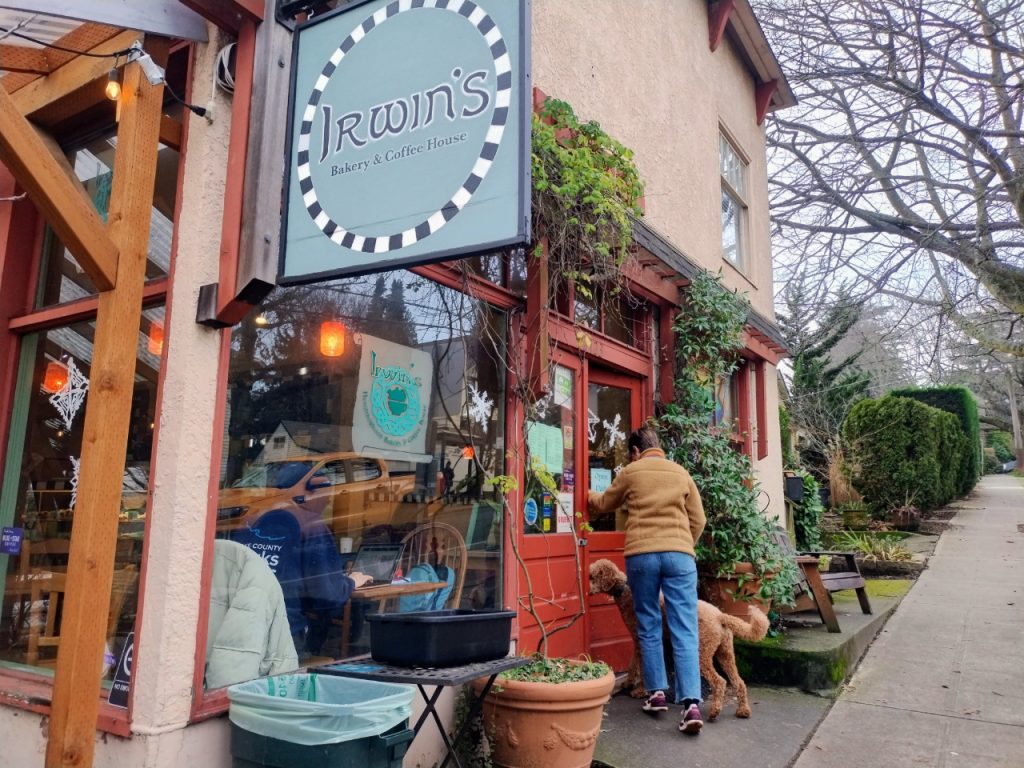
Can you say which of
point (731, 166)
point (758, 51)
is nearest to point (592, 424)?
point (731, 166)

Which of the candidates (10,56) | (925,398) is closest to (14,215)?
(10,56)

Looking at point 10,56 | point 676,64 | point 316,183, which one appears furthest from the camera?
point 676,64

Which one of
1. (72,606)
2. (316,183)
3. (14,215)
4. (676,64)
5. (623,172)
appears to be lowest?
(72,606)

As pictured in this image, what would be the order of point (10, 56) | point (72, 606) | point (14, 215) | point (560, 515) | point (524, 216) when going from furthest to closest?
point (560, 515)
point (14, 215)
point (10, 56)
point (72, 606)
point (524, 216)

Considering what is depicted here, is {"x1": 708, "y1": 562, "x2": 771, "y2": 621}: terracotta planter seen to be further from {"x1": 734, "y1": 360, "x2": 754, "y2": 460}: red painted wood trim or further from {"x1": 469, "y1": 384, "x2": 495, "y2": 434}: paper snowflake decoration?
{"x1": 734, "y1": 360, "x2": 754, "y2": 460}: red painted wood trim

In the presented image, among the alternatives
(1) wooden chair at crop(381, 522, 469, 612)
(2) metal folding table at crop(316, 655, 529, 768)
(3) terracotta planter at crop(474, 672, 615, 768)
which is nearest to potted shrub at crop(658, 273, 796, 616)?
(1) wooden chair at crop(381, 522, 469, 612)

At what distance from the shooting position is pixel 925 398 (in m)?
22.6

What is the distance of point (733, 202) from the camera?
9258 mm

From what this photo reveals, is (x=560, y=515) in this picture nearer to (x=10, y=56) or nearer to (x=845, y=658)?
(x=845, y=658)

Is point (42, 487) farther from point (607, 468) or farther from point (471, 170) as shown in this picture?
point (607, 468)

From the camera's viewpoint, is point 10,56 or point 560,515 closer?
point 10,56

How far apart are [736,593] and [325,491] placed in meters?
3.45

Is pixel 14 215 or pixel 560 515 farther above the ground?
pixel 14 215

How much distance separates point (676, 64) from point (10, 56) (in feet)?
19.4
